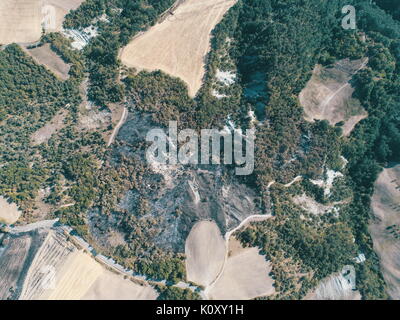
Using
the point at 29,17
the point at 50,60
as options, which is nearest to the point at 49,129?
the point at 50,60

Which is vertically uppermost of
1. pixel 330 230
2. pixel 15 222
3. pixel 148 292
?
pixel 15 222

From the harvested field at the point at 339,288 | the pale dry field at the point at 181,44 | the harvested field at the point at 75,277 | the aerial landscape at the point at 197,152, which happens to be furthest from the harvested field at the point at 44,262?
the harvested field at the point at 339,288

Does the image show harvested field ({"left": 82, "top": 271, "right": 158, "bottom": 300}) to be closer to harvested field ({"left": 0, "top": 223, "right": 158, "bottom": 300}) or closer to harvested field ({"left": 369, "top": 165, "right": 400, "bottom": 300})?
harvested field ({"left": 0, "top": 223, "right": 158, "bottom": 300})

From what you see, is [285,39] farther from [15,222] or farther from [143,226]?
[15,222]

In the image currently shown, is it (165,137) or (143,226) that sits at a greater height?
(165,137)

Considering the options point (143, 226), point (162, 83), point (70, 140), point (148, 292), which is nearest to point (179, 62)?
point (162, 83)
